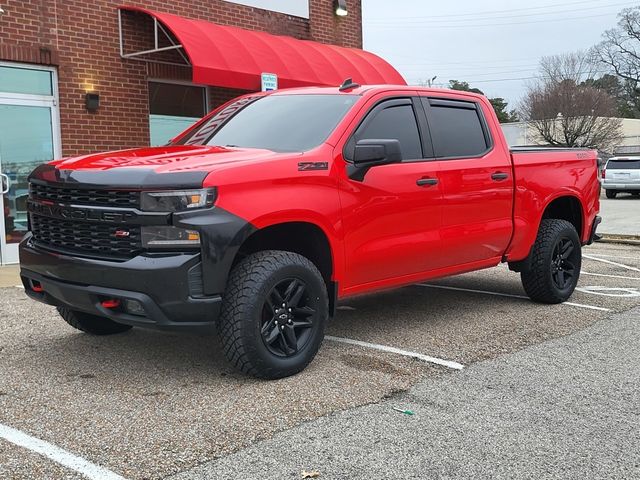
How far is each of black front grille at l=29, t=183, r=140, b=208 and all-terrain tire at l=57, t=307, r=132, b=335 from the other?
1.05m

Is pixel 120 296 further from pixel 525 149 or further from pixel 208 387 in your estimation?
pixel 525 149

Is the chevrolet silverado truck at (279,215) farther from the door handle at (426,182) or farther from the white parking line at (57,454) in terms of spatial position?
the white parking line at (57,454)

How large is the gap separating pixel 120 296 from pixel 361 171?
73.5 inches

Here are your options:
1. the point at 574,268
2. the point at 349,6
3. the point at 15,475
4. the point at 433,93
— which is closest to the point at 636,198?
the point at 349,6

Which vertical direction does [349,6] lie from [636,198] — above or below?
above

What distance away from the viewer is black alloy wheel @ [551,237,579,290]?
6.84 metres

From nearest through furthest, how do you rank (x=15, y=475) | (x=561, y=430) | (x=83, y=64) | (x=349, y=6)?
(x=15, y=475), (x=561, y=430), (x=83, y=64), (x=349, y=6)

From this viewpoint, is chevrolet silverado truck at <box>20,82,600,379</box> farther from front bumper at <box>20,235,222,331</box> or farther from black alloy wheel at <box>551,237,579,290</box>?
black alloy wheel at <box>551,237,579,290</box>

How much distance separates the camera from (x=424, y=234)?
17.6 feet

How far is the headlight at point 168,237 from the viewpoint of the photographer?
3.97 meters

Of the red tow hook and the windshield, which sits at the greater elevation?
the windshield

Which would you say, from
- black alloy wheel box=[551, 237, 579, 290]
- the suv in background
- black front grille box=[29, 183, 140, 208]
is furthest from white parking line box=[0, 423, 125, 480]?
the suv in background

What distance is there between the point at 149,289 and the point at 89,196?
2.43 feet

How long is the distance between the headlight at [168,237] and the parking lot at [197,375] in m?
0.91
